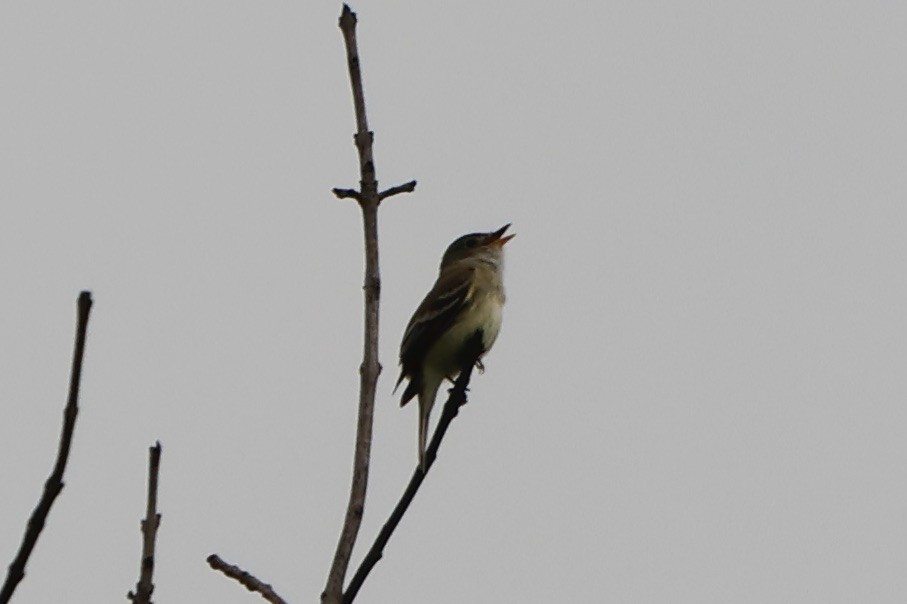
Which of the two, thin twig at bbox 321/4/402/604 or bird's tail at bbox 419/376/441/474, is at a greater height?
bird's tail at bbox 419/376/441/474

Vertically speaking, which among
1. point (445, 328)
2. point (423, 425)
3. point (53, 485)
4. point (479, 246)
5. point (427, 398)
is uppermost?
point (479, 246)

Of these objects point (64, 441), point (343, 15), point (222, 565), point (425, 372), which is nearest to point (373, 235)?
point (343, 15)

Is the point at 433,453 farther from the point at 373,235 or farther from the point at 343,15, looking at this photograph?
the point at 343,15

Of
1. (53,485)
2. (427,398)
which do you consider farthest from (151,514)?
(427,398)

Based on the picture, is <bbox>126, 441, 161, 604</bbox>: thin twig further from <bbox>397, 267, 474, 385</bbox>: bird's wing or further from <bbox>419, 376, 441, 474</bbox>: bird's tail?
<bbox>397, 267, 474, 385</bbox>: bird's wing

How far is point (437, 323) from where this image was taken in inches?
359

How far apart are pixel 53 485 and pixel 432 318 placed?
6.71 meters

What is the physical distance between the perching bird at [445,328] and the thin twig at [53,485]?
19.6 feet

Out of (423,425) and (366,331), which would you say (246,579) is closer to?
(366,331)

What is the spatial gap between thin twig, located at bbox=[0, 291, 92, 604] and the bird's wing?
6.53 m

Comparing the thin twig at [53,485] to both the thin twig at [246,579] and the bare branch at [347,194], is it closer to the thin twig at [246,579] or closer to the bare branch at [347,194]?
the thin twig at [246,579]

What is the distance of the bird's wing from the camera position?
9.00 meters

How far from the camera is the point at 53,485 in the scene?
2441 millimetres

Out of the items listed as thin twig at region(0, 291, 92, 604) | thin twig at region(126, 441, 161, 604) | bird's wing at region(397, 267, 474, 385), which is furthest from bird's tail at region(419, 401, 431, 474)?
thin twig at region(0, 291, 92, 604)
